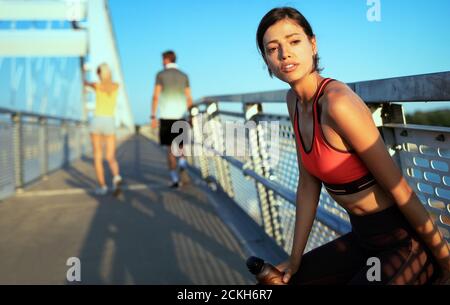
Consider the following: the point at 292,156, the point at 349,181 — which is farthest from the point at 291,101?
the point at 292,156

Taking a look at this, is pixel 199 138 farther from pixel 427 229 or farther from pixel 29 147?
pixel 427 229

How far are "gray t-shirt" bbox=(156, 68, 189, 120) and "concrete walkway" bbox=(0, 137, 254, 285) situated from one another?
1079 mm

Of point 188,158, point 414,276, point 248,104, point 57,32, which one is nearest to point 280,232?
point 248,104

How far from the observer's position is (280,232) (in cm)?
307

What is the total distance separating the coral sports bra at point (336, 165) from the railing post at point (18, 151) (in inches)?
208

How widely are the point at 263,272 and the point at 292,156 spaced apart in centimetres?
119

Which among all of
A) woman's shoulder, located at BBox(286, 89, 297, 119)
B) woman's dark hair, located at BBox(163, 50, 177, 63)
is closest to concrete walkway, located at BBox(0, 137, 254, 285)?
woman's shoulder, located at BBox(286, 89, 297, 119)

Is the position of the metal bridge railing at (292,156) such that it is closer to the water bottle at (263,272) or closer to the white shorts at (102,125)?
the water bottle at (263,272)

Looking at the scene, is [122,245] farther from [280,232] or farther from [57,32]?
[57,32]

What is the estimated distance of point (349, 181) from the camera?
1.39 meters

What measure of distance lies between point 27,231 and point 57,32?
1804 centimetres

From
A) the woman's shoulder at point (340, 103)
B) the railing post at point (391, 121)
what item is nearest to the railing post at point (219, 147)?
the railing post at point (391, 121)

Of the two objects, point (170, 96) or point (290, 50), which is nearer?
point (290, 50)

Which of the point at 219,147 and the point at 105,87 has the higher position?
the point at 105,87
